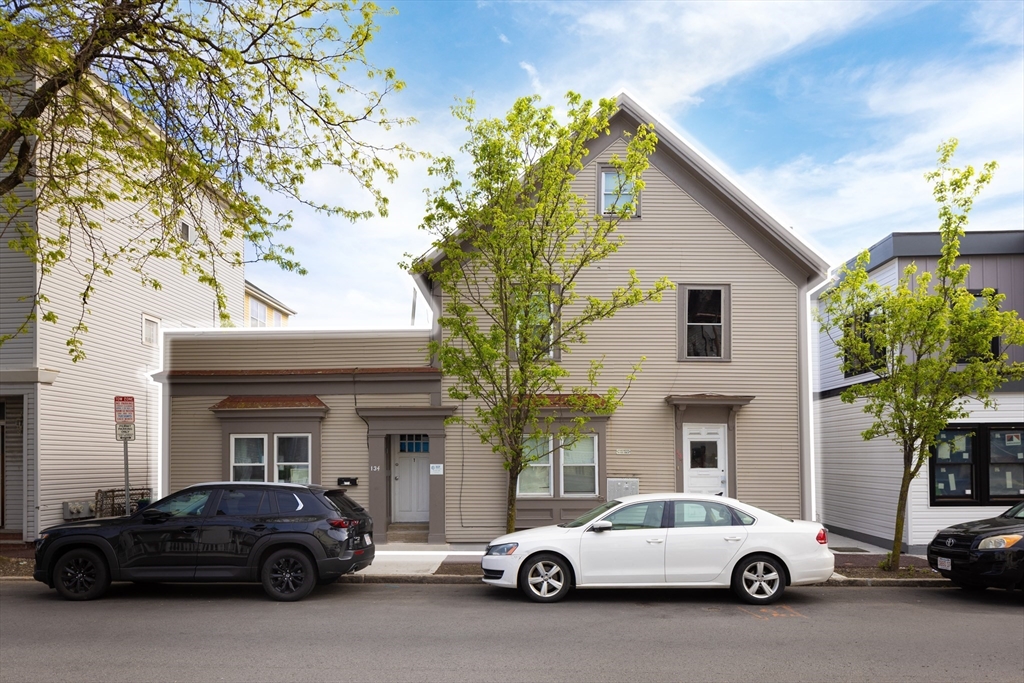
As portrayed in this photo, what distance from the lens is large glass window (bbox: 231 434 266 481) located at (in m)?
17.2

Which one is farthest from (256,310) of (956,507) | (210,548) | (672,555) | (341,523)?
(956,507)

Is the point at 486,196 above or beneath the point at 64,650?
above

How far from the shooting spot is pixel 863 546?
16812mm

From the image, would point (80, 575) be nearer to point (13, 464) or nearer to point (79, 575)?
point (79, 575)

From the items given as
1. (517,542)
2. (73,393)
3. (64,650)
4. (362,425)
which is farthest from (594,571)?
(73,393)

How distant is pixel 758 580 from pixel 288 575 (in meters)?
6.17

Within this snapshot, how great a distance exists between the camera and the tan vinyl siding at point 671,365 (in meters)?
16.8

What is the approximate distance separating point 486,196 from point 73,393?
32.8ft

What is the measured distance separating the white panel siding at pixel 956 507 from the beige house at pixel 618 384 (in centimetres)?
201

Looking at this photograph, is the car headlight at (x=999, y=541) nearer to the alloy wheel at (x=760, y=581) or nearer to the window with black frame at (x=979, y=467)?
the alloy wheel at (x=760, y=581)

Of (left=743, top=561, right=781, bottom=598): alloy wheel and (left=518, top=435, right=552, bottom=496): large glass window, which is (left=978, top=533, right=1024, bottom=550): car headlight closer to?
(left=743, top=561, right=781, bottom=598): alloy wheel

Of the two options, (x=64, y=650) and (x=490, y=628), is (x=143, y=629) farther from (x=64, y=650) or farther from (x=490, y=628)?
(x=490, y=628)

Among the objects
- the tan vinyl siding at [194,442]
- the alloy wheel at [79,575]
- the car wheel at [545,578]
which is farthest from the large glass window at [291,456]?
the car wheel at [545,578]

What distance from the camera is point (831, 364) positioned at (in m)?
20.2
